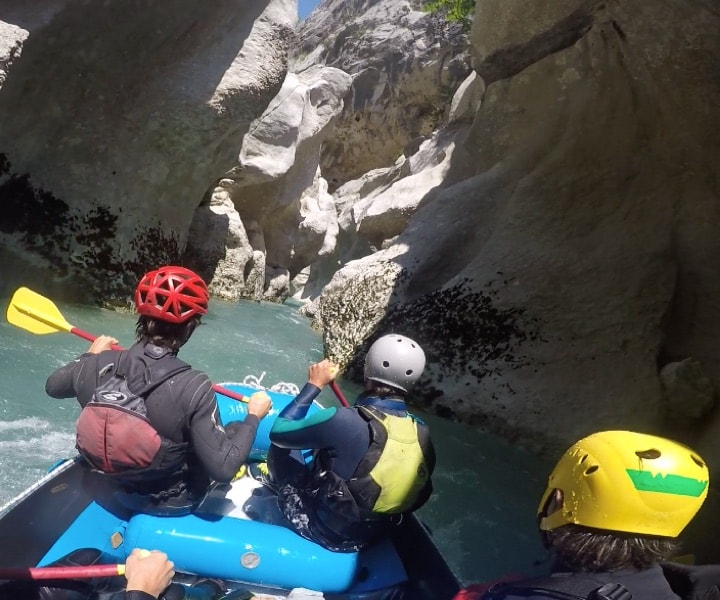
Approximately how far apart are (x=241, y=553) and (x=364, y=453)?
0.63 metres

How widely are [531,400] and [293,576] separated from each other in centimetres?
376

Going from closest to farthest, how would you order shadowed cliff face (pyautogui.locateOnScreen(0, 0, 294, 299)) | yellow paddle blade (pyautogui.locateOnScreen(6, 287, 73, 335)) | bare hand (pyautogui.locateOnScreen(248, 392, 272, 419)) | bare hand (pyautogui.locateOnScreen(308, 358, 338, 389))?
bare hand (pyautogui.locateOnScreen(248, 392, 272, 419)), bare hand (pyautogui.locateOnScreen(308, 358, 338, 389)), yellow paddle blade (pyautogui.locateOnScreen(6, 287, 73, 335)), shadowed cliff face (pyautogui.locateOnScreen(0, 0, 294, 299))

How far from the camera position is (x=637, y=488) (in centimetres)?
125

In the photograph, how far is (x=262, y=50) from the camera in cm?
824

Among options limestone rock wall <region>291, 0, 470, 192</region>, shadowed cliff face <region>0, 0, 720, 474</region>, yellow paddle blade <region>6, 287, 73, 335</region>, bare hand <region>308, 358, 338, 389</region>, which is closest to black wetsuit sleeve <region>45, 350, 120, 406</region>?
bare hand <region>308, 358, 338, 389</region>

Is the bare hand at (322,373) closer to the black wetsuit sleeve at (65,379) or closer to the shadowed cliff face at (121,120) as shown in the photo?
the black wetsuit sleeve at (65,379)

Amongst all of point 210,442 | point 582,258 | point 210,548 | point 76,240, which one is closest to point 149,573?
point 210,442

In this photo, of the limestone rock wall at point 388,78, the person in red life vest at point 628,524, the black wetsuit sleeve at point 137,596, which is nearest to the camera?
the person in red life vest at point 628,524

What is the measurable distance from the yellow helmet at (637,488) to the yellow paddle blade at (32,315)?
8.65ft

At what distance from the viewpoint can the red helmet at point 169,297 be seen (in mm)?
1968

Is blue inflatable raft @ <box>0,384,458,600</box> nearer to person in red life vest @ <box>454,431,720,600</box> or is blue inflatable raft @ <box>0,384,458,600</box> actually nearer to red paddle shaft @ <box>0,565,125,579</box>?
red paddle shaft @ <box>0,565,125,579</box>

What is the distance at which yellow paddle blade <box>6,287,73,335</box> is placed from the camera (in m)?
2.92

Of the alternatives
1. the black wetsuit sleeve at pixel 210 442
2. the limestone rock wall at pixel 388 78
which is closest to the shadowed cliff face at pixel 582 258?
the black wetsuit sleeve at pixel 210 442

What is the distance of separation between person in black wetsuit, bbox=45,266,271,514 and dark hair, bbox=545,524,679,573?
1.15 meters
